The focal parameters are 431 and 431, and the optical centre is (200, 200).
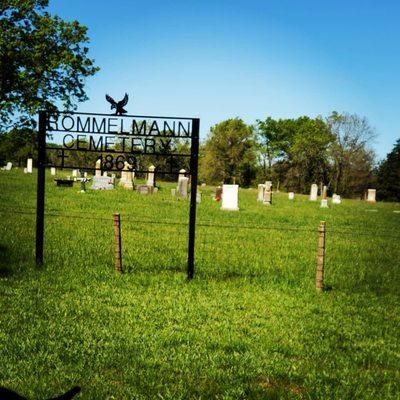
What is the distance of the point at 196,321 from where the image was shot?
19.5 ft

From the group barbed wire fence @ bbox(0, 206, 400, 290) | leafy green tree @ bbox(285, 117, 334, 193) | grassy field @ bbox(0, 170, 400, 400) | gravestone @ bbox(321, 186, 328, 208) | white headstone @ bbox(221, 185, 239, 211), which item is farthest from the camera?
leafy green tree @ bbox(285, 117, 334, 193)

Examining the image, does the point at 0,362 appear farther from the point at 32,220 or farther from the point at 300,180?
the point at 300,180

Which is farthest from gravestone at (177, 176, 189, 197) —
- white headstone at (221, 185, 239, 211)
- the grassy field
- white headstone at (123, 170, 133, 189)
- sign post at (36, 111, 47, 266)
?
sign post at (36, 111, 47, 266)

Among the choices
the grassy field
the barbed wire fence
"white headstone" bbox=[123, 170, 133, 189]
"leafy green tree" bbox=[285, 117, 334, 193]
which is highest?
"leafy green tree" bbox=[285, 117, 334, 193]

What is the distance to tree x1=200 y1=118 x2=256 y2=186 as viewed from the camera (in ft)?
292

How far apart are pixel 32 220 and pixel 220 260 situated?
24.5 feet

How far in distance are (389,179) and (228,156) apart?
104ft

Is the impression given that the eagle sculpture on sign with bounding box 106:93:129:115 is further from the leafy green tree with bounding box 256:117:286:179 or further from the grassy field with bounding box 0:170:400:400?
the leafy green tree with bounding box 256:117:286:179

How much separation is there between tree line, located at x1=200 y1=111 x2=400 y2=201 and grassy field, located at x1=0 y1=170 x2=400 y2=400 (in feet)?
216

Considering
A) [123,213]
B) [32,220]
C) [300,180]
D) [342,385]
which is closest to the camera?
[342,385]

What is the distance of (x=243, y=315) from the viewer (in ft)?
20.8

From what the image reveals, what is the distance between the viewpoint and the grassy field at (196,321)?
422 centimetres

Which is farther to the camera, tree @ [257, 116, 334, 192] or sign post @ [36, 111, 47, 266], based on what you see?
tree @ [257, 116, 334, 192]

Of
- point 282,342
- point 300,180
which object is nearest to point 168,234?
point 282,342
